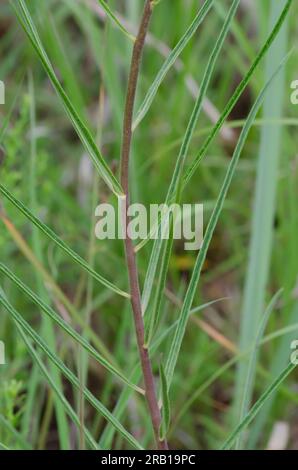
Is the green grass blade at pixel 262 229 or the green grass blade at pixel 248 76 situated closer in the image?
the green grass blade at pixel 248 76

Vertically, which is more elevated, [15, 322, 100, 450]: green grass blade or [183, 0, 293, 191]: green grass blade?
[183, 0, 293, 191]: green grass blade

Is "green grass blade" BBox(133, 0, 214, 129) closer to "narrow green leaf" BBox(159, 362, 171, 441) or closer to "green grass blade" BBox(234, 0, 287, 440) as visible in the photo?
"narrow green leaf" BBox(159, 362, 171, 441)

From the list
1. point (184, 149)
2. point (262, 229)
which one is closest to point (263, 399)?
point (184, 149)

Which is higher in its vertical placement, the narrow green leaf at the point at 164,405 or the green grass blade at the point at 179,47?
the green grass blade at the point at 179,47

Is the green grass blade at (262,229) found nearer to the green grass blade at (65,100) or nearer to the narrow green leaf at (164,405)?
the narrow green leaf at (164,405)

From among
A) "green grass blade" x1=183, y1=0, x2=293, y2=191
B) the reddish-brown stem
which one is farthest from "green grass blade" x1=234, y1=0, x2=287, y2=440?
"green grass blade" x1=183, y1=0, x2=293, y2=191

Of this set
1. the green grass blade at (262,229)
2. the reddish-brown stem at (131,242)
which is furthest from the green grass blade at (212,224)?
the green grass blade at (262,229)
